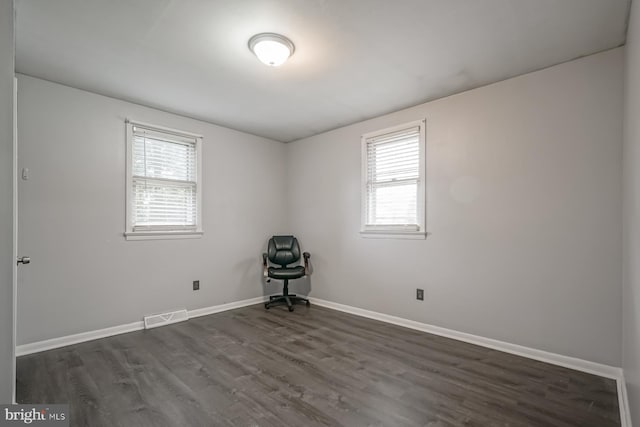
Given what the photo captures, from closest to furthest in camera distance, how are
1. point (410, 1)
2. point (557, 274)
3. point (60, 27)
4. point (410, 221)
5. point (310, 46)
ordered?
point (410, 1), point (60, 27), point (310, 46), point (557, 274), point (410, 221)

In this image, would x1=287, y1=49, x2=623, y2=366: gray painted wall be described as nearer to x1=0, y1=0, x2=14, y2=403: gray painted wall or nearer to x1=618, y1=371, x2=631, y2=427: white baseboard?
x1=618, y1=371, x2=631, y2=427: white baseboard

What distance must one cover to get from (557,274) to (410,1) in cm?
247

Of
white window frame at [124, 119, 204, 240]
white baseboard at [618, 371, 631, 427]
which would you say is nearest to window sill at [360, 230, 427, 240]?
white baseboard at [618, 371, 631, 427]

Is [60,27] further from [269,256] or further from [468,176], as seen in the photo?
[468,176]

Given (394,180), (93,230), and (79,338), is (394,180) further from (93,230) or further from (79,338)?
(79,338)

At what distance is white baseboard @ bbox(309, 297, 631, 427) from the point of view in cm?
214

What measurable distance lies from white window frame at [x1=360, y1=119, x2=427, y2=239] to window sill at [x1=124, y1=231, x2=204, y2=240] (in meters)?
2.21

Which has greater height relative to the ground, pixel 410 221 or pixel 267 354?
pixel 410 221

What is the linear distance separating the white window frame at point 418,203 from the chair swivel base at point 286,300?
140 centimetres

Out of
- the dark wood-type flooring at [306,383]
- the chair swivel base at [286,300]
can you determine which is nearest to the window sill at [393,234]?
the dark wood-type flooring at [306,383]

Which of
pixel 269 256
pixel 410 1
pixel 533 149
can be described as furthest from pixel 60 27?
pixel 533 149

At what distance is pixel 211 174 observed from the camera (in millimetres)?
4277

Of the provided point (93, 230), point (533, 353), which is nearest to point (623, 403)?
point (533, 353)

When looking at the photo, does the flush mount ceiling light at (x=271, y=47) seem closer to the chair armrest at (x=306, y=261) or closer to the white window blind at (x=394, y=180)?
the white window blind at (x=394, y=180)
